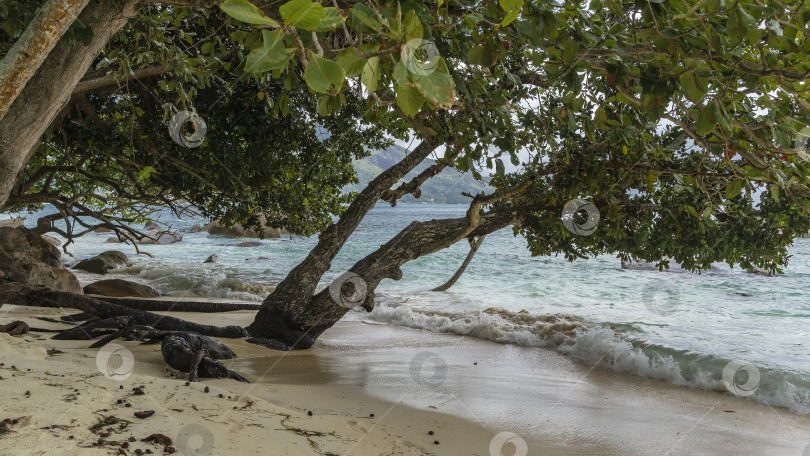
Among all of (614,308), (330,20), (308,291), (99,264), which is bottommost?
(99,264)

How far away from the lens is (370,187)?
7559 millimetres

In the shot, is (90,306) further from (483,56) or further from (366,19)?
(366,19)

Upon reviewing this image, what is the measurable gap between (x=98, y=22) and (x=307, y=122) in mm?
4960

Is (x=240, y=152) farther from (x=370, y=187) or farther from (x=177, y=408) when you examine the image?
(x=177, y=408)

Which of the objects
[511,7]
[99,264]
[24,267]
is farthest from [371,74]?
[99,264]

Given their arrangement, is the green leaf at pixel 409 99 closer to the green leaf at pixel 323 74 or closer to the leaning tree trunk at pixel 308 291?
the green leaf at pixel 323 74

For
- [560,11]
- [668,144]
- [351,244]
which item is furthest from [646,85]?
[351,244]

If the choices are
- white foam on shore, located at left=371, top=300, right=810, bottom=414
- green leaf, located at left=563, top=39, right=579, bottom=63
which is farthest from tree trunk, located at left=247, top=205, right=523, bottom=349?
green leaf, located at left=563, top=39, right=579, bottom=63

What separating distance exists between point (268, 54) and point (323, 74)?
13cm

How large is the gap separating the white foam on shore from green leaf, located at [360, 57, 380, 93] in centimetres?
720

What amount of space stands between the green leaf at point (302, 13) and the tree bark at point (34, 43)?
148cm

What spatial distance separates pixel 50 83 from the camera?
283cm

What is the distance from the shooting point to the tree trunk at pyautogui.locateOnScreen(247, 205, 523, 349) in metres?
7.15

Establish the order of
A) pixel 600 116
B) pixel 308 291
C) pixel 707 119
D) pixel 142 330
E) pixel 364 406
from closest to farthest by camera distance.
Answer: pixel 707 119 < pixel 600 116 < pixel 364 406 < pixel 142 330 < pixel 308 291
